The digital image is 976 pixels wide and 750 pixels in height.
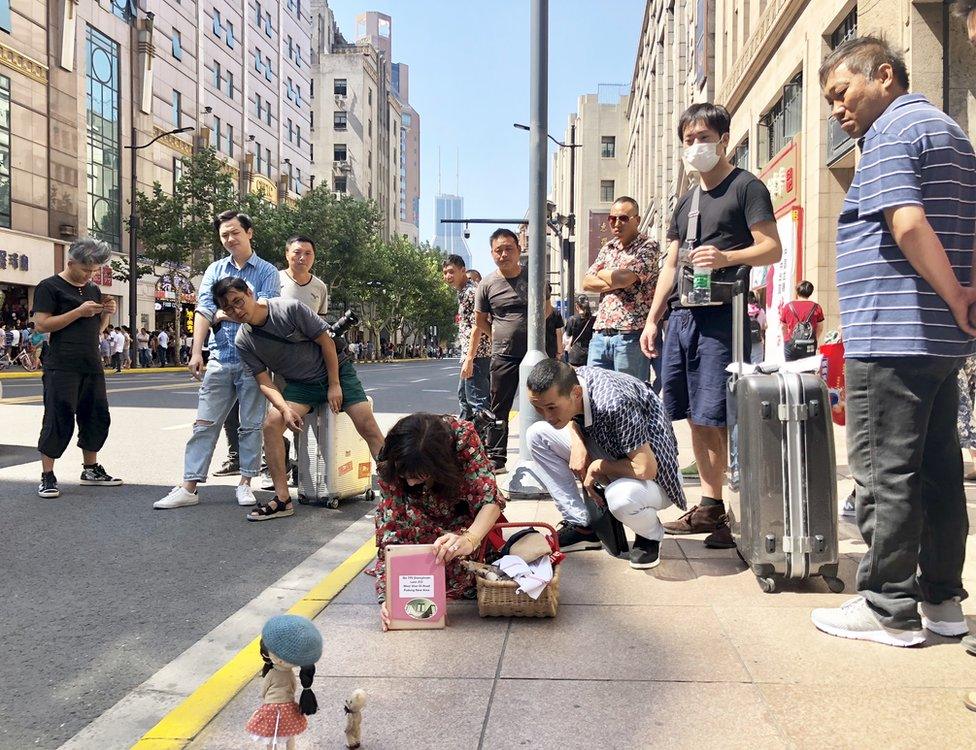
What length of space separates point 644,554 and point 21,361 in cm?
2892

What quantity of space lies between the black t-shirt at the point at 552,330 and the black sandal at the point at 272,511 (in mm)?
2976

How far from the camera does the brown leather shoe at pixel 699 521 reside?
447 cm

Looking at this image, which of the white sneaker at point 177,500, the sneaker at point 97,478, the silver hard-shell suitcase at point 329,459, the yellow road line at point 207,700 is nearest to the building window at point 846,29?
the silver hard-shell suitcase at point 329,459

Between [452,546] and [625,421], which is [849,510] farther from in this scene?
[452,546]

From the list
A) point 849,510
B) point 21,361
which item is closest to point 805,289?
point 849,510

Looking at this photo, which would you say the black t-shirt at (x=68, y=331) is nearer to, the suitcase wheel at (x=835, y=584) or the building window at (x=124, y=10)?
the suitcase wheel at (x=835, y=584)

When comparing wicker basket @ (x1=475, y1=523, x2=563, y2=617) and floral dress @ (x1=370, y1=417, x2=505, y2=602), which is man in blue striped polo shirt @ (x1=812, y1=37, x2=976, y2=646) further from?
floral dress @ (x1=370, y1=417, x2=505, y2=602)

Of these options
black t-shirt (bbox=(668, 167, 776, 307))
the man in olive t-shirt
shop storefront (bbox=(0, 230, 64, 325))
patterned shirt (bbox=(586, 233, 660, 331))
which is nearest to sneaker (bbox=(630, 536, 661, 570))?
black t-shirt (bbox=(668, 167, 776, 307))

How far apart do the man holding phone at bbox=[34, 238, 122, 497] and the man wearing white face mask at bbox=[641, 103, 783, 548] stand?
4.12 metres

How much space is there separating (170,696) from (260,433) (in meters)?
3.26

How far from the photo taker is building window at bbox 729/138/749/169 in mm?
21513

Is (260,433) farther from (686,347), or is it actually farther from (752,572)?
(752,572)

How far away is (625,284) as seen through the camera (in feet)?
19.0

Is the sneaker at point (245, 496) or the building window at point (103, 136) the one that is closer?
the sneaker at point (245, 496)
